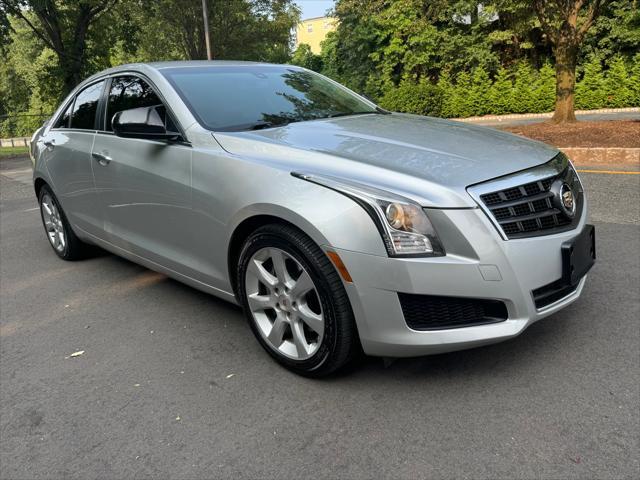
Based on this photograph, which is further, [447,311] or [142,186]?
[142,186]

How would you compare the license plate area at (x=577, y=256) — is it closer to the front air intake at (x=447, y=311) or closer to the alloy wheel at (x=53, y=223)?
the front air intake at (x=447, y=311)

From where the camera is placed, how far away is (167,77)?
3510 millimetres

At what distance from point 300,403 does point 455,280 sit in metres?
0.94

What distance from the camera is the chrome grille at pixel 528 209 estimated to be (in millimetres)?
2398

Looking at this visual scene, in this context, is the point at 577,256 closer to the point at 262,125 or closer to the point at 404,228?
the point at 404,228

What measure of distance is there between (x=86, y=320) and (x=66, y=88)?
19684 millimetres

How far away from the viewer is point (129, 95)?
384 centimetres

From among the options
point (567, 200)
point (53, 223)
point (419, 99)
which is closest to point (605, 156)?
point (567, 200)

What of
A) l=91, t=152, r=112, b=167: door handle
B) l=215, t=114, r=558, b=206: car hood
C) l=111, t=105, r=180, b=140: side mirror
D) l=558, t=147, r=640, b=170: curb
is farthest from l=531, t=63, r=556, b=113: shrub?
l=111, t=105, r=180, b=140: side mirror

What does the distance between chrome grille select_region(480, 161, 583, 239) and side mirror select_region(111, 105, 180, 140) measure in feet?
6.06

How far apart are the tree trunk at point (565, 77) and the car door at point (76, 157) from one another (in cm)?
1146

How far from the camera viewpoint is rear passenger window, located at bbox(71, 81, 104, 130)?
4.28 meters

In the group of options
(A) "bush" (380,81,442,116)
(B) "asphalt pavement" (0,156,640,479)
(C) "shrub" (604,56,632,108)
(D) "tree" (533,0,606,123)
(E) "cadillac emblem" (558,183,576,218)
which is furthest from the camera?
(A) "bush" (380,81,442,116)

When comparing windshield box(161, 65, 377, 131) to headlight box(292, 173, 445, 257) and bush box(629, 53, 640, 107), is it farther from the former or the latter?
bush box(629, 53, 640, 107)
